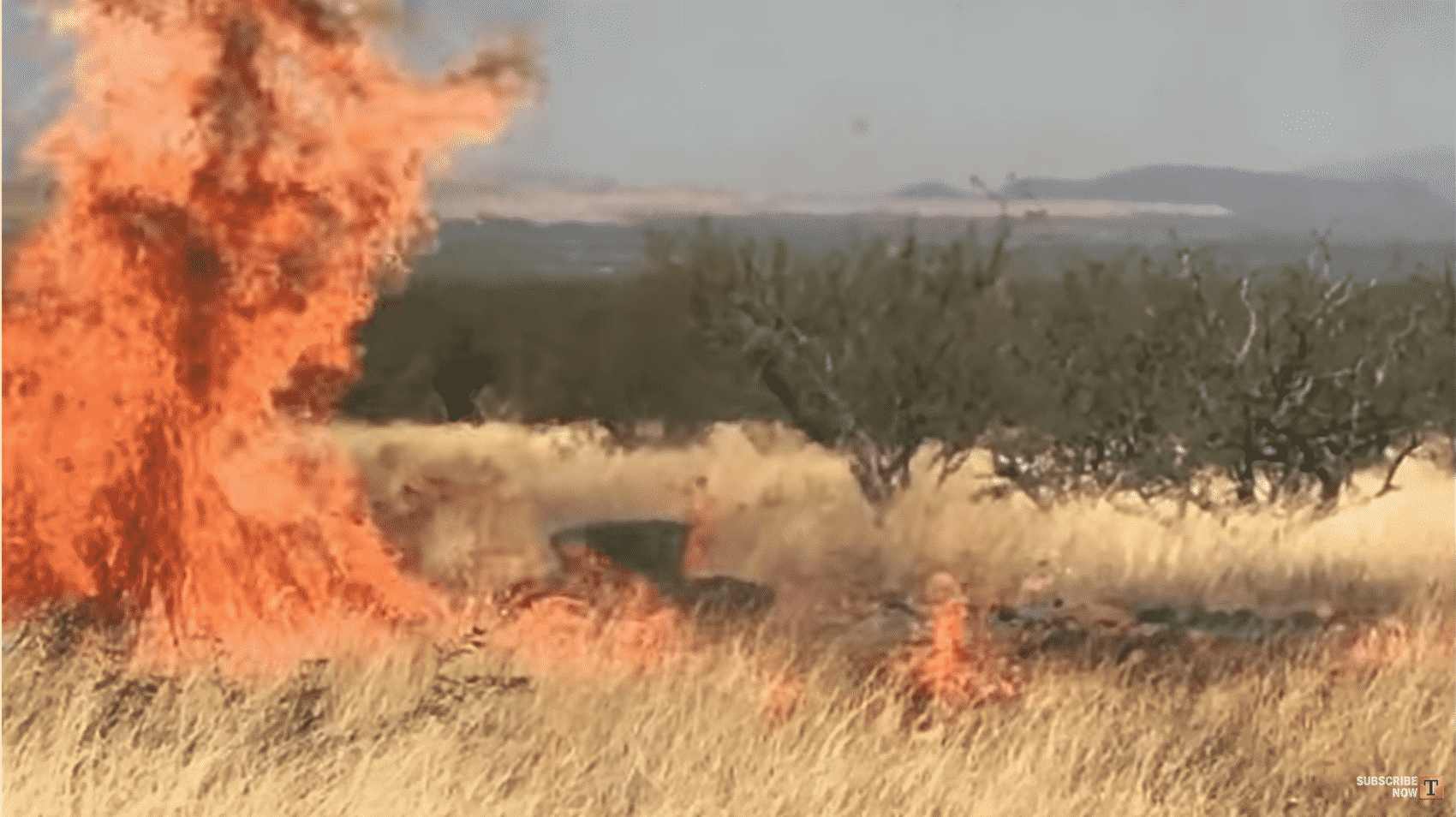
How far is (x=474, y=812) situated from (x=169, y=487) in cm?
337

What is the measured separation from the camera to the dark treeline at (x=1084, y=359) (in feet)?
49.4

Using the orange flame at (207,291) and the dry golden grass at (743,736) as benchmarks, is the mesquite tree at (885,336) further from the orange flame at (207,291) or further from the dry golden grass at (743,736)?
the orange flame at (207,291)

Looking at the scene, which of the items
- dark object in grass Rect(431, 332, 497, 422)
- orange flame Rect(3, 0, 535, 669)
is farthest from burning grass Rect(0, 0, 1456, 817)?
dark object in grass Rect(431, 332, 497, 422)

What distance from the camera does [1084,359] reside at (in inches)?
607

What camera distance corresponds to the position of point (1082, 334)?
15.5 metres

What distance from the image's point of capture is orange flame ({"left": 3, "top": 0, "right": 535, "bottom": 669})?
9.22 m

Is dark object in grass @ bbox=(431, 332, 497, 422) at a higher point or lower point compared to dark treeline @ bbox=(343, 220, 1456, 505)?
lower

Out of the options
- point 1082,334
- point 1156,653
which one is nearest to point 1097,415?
point 1082,334

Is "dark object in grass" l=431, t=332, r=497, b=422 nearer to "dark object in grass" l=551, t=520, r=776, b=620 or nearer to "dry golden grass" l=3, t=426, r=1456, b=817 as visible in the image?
"dark object in grass" l=551, t=520, r=776, b=620

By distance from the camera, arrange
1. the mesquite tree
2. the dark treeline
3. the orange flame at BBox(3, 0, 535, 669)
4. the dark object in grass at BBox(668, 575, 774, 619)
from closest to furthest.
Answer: the orange flame at BBox(3, 0, 535, 669)
the dark object in grass at BBox(668, 575, 774, 619)
the dark treeline
the mesquite tree

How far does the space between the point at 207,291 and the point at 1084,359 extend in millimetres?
8368

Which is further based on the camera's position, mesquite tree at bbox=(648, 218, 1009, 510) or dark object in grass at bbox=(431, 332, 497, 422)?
dark object in grass at bbox=(431, 332, 497, 422)

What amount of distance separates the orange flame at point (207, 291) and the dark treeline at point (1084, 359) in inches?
257

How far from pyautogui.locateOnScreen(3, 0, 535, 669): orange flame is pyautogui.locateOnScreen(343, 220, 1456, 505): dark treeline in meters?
6.52
